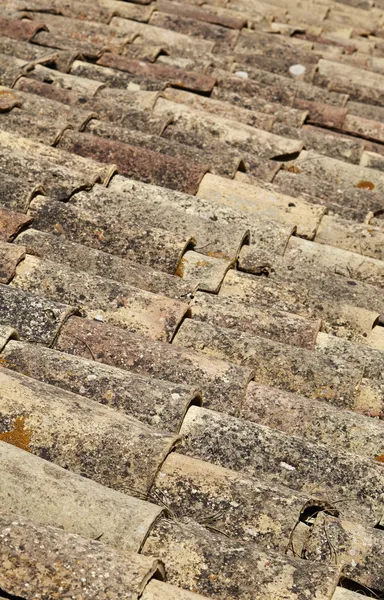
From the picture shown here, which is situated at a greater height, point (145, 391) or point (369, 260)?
point (145, 391)

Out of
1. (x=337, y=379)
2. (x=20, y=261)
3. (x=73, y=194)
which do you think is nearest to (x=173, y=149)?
(x=73, y=194)

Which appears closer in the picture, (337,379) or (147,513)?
Answer: (147,513)

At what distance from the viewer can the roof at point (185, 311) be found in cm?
311

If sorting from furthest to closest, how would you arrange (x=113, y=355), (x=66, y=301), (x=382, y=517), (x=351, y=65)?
(x=351, y=65), (x=66, y=301), (x=113, y=355), (x=382, y=517)

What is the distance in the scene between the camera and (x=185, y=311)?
14.6 ft

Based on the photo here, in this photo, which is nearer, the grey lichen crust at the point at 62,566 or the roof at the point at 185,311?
the grey lichen crust at the point at 62,566

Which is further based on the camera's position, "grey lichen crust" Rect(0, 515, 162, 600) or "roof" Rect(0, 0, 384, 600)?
"roof" Rect(0, 0, 384, 600)

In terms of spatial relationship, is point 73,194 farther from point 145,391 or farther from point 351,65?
point 351,65

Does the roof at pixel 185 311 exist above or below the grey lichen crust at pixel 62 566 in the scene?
below

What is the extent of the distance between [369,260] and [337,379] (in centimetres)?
125

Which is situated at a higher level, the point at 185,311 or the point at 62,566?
the point at 62,566

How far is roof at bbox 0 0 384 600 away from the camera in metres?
3.11

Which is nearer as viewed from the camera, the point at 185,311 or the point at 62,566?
the point at 62,566

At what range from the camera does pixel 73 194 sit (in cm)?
523
